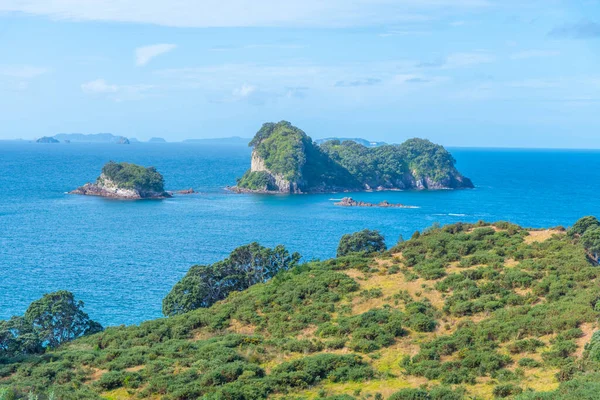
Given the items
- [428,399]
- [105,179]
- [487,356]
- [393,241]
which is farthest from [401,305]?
[105,179]

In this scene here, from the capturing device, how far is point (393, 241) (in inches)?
4035

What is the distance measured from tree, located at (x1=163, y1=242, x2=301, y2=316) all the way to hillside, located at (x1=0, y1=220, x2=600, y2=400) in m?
7.31

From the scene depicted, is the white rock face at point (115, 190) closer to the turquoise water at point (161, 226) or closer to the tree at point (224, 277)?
the turquoise water at point (161, 226)

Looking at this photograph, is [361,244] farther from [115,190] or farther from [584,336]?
[115,190]

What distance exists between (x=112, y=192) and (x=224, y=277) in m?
112

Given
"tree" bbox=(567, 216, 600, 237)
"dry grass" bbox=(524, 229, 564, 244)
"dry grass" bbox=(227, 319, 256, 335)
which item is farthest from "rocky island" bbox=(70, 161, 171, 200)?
"tree" bbox=(567, 216, 600, 237)

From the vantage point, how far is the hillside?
28.8m

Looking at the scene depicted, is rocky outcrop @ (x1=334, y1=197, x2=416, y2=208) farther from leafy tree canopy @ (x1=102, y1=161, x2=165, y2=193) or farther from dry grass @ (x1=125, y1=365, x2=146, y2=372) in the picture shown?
dry grass @ (x1=125, y1=365, x2=146, y2=372)

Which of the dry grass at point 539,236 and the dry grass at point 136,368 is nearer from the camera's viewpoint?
the dry grass at point 136,368

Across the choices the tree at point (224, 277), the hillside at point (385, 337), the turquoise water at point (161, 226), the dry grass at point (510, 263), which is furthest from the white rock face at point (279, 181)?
the dry grass at point (510, 263)

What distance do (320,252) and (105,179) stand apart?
93.0m

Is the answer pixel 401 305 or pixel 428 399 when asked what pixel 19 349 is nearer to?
pixel 401 305

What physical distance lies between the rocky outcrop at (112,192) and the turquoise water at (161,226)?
239 inches

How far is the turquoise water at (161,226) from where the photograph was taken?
235 ft
